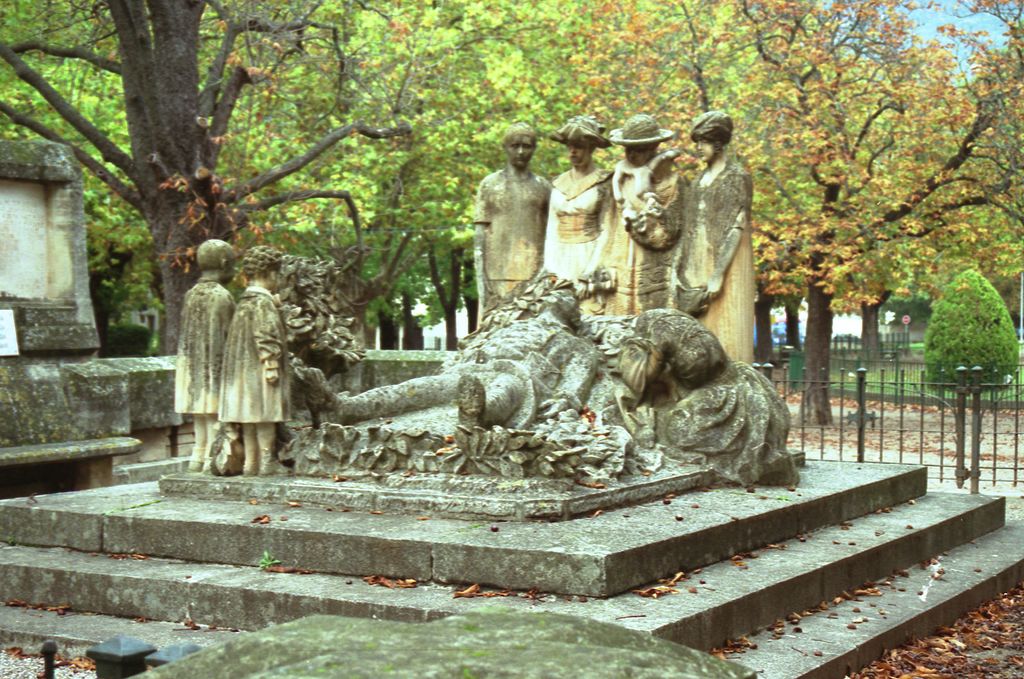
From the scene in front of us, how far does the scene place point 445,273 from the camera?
33875 millimetres

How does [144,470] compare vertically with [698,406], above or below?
below

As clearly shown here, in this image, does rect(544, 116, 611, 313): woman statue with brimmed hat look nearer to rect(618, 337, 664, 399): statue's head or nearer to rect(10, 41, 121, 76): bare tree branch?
rect(618, 337, 664, 399): statue's head

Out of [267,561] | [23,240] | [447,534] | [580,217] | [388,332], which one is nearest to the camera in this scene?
[447,534]

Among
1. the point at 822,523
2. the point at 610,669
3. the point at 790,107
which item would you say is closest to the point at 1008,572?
the point at 822,523

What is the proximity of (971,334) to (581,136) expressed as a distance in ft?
56.4

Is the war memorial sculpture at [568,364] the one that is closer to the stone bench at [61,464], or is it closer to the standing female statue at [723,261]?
the standing female statue at [723,261]

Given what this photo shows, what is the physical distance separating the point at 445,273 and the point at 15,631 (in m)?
26.9

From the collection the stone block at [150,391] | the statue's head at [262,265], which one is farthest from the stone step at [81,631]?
the stone block at [150,391]

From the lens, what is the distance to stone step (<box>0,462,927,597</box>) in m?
6.83

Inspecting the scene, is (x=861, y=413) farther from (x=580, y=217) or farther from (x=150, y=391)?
(x=150, y=391)

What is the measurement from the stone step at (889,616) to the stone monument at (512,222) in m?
4.28

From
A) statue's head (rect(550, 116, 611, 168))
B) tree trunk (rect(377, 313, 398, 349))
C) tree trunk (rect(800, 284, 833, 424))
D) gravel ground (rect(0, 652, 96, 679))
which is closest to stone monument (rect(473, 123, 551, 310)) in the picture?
statue's head (rect(550, 116, 611, 168))

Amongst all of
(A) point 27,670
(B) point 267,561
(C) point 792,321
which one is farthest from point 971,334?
(A) point 27,670

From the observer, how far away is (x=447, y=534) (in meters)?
7.28
